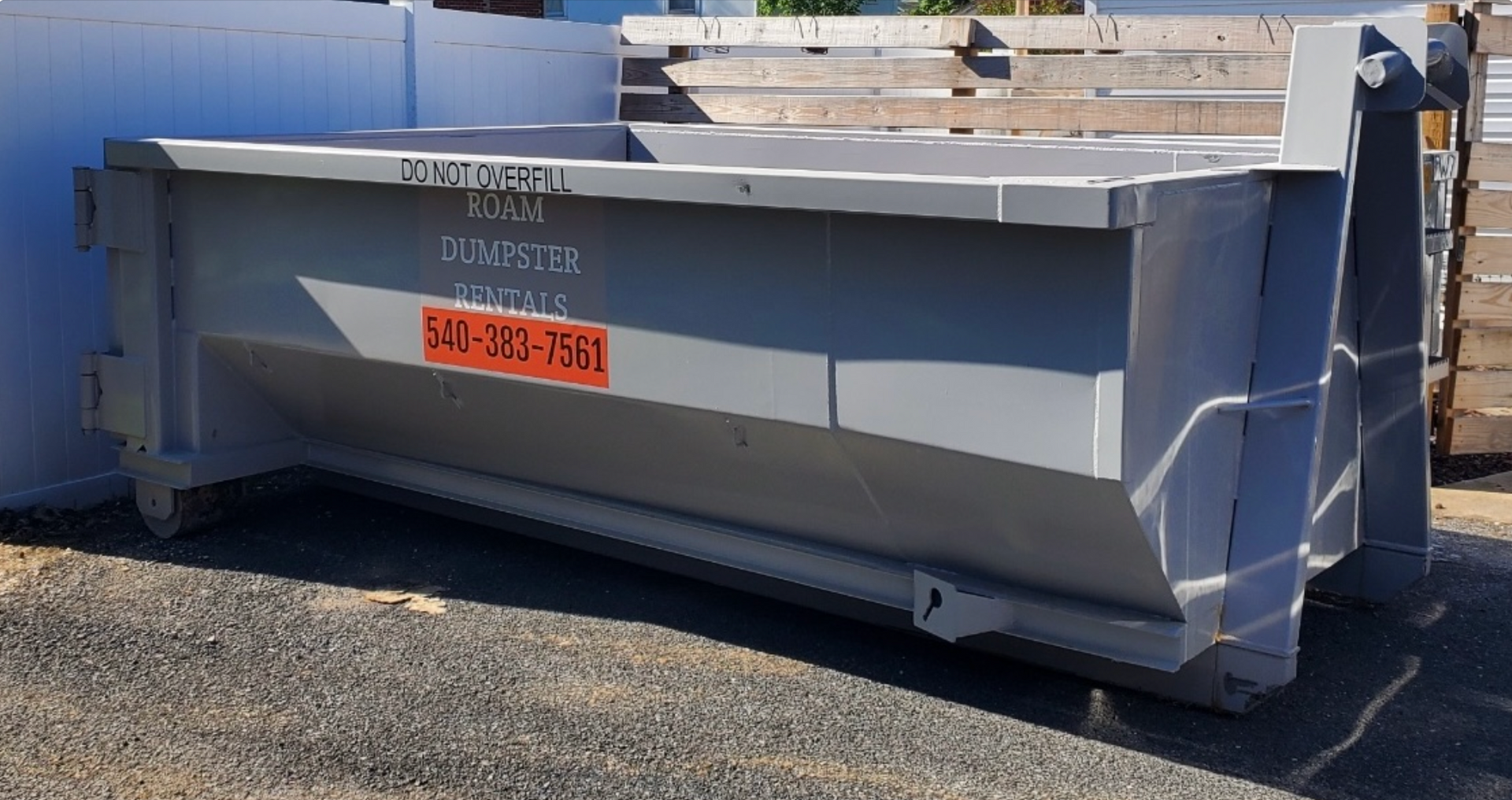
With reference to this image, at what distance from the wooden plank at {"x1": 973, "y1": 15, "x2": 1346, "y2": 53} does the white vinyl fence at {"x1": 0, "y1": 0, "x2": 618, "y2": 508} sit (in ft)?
10.7

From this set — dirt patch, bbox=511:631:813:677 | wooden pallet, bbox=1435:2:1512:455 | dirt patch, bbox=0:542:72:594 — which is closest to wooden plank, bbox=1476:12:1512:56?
wooden pallet, bbox=1435:2:1512:455

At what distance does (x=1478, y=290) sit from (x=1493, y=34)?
3.67ft

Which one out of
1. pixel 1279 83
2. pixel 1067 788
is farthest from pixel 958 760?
pixel 1279 83

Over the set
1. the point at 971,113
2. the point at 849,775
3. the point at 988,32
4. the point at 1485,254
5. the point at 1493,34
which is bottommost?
the point at 849,775

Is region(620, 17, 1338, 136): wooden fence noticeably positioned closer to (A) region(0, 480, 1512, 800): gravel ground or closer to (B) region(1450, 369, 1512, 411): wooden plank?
(B) region(1450, 369, 1512, 411): wooden plank

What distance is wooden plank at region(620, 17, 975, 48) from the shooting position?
8820 mm

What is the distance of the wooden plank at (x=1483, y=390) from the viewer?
290 inches

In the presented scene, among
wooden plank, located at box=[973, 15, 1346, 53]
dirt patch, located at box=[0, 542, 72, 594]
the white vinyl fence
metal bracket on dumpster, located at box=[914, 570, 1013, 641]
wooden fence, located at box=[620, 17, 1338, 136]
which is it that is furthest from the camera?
wooden fence, located at box=[620, 17, 1338, 136]

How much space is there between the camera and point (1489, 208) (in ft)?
23.7

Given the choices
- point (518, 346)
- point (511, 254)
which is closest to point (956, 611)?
point (518, 346)

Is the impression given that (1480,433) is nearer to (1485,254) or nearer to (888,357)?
(1485,254)

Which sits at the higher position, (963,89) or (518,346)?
(963,89)

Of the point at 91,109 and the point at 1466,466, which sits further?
the point at 1466,466

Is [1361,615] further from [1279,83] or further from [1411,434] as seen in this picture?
[1279,83]
